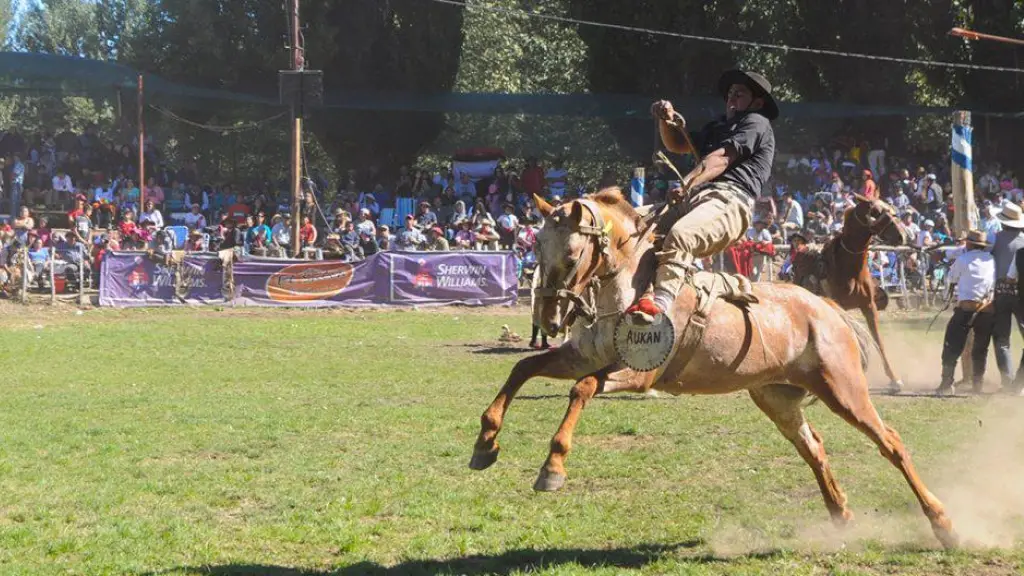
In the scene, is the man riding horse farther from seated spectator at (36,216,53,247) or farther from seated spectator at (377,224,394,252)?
seated spectator at (36,216,53,247)

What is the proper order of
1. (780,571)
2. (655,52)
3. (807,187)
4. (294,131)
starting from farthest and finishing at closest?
(655,52) → (807,187) → (294,131) → (780,571)

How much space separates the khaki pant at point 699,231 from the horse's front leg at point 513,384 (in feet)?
2.27

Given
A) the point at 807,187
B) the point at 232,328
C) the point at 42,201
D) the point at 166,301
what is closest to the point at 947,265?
the point at 807,187

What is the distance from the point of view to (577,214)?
24.0 ft

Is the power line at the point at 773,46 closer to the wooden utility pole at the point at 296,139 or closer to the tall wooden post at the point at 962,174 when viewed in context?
the wooden utility pole at the point at 296,139

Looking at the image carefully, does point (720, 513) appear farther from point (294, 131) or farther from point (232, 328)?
point (294, 131)

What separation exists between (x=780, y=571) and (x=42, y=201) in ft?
118

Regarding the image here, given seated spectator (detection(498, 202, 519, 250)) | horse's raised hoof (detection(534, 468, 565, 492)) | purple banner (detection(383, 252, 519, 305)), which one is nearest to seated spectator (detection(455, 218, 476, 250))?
seated spectator (detection(498, 202, 519, 250))

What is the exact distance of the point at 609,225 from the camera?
7547mm

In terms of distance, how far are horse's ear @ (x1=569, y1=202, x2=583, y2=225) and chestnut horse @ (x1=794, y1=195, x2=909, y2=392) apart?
32.3ft

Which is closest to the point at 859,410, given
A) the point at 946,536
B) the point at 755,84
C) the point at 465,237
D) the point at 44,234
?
the point at 946,536

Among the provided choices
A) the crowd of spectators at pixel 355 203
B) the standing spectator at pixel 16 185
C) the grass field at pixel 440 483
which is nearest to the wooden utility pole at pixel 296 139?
the crowd of spectators at pixel 355 203

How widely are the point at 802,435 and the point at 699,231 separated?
6.15 feet

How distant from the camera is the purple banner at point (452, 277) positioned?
27156 mm
